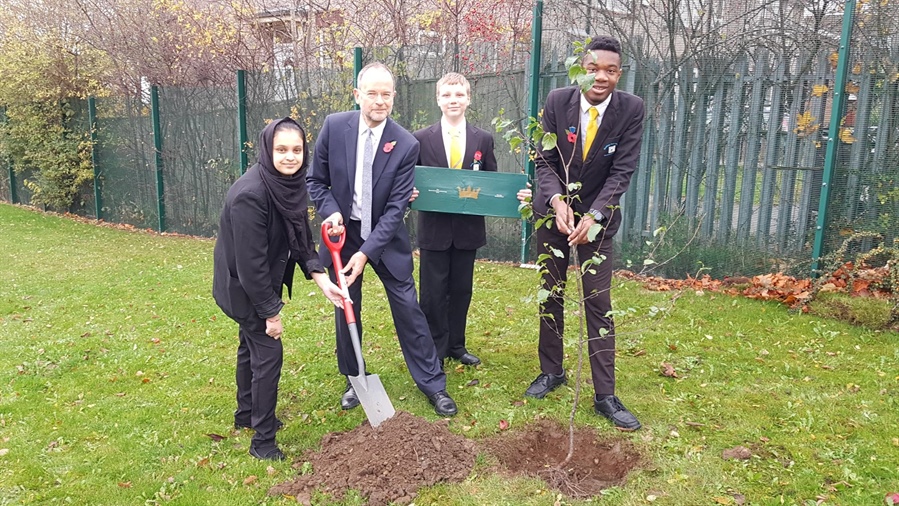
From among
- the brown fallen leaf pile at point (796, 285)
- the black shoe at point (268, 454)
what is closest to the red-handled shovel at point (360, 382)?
the black shoe at point (268, 454)

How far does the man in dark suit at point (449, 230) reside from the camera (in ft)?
14.5

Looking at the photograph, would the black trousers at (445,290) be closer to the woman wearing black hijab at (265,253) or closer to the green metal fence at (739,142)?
the woman wearing black hijab at (265,253)

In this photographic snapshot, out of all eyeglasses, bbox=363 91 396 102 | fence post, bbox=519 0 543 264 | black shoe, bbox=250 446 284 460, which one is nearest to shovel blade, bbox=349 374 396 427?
black shoe, bbox=250 446 284 460

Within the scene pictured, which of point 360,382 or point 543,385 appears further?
point 543,385

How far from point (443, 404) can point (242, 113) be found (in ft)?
23.2

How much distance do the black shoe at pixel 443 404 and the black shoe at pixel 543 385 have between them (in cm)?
50

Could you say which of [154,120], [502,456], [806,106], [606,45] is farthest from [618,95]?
[154,120]

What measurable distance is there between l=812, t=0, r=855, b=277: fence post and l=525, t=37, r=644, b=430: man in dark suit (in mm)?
3296

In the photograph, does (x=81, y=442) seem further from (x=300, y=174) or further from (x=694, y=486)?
(x=694, y=486)

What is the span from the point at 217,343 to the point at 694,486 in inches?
151

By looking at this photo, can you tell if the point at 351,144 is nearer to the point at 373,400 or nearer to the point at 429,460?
the point at 373,400

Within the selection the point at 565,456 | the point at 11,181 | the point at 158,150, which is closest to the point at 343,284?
the point at 565,456

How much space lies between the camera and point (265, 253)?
3238 millimetres

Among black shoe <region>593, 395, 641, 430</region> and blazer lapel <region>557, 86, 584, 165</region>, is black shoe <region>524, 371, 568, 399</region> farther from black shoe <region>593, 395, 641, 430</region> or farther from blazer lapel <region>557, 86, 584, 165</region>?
blazer lapel <region>557, 86, 584, 165</region>
